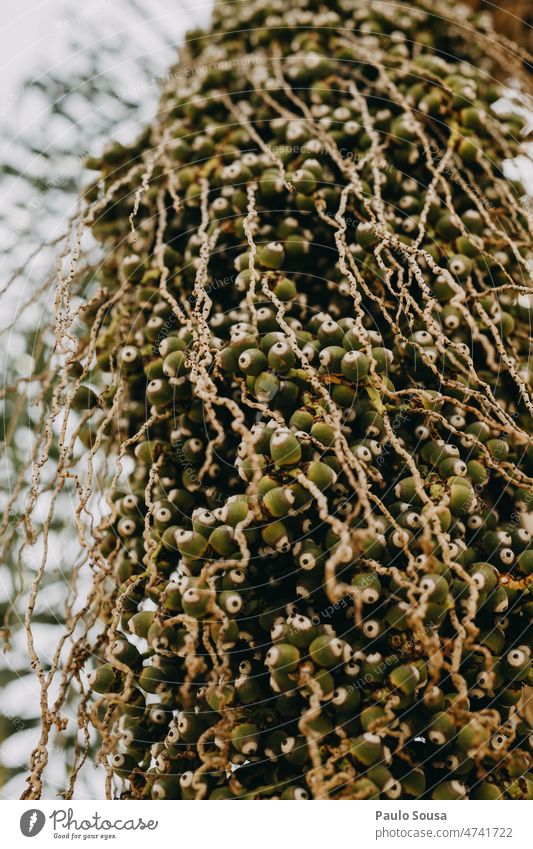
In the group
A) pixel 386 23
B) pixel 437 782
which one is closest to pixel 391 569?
pixel 437 782

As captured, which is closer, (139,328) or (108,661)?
(108,661)

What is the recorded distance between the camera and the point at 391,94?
3.34 feet

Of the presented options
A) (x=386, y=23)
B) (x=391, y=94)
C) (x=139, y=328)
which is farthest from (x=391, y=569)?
(x=386, y=23)

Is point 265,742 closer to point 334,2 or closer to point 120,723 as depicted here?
point 120,723

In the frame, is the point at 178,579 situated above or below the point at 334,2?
below

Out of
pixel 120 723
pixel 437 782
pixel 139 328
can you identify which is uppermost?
pixel 139 328

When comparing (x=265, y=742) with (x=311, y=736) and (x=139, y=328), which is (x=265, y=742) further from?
(x=139, y=328)

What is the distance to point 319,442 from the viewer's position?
27.0 inches

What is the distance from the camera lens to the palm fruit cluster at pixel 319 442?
0.65m

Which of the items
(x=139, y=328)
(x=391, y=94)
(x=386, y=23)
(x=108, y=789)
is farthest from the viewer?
(x=386, y=23)

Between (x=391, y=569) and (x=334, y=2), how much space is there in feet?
3.62

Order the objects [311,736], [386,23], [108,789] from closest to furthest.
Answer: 1. [311,736]
2. [108,789]
3. [386,23]

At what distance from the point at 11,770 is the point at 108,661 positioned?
513mm

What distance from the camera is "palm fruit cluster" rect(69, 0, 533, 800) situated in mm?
646
